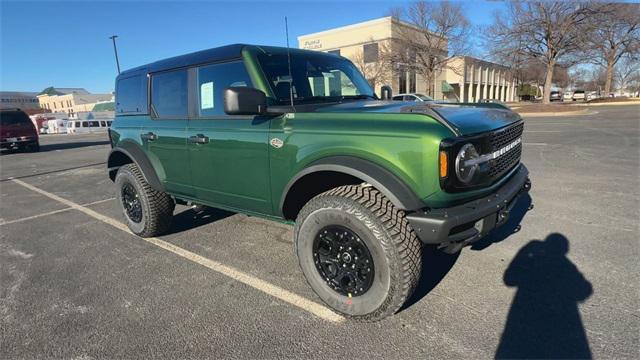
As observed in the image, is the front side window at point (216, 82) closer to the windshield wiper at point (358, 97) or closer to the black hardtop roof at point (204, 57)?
the black hardtop roof at point (204, 57)

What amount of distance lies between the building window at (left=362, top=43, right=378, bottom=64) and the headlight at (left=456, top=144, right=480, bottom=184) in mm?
40236

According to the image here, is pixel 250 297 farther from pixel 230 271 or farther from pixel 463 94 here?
pixel 463 94

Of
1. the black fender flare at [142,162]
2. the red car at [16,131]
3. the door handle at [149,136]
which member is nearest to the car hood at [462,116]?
the door handle at [149,136]

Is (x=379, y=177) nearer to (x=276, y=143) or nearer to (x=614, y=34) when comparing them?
(x=276, y=143)

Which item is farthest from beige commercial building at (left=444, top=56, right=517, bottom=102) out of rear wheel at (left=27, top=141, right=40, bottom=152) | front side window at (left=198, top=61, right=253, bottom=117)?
front side window at (left=198, top=61, right=253, bottom=117)

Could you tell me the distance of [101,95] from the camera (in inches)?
3804

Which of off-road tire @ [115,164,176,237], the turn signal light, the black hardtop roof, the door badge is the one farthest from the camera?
off-road tire @ [115,164,176,237]

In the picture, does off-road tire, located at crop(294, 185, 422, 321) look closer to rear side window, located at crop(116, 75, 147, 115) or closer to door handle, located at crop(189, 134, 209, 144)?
door handle, located at crop(189, 134, 209, 144)

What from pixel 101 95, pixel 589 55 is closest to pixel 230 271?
pixel 589 55

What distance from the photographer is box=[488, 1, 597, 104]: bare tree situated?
26.4m

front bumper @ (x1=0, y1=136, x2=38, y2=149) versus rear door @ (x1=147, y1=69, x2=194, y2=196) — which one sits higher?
rear door @ (x1=147, y1=69, x2=194, y2=196)

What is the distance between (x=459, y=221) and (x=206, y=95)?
101 inches

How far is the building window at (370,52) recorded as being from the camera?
134 ft

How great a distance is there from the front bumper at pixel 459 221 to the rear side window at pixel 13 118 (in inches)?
774
